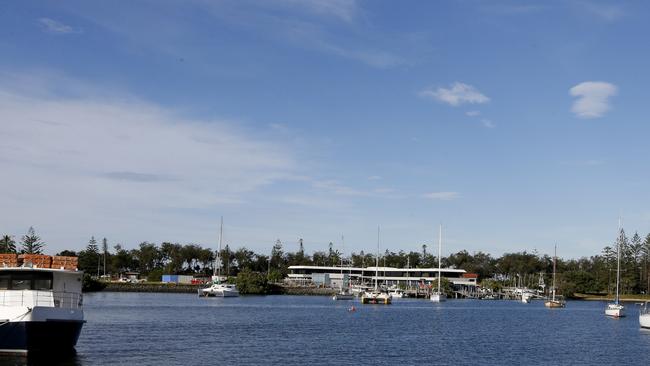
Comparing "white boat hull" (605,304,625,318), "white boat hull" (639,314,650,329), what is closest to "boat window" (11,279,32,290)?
"white boat hull" (639,314,650,329)

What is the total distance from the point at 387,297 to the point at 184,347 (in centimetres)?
→ 11666

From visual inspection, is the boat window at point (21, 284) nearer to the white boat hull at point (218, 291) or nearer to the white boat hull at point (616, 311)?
the white boat hull at point (616, 311)

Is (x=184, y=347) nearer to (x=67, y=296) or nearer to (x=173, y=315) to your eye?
(x=67, y=296)

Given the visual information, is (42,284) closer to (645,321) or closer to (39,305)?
(39,305)

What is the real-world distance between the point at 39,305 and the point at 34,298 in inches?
25.5

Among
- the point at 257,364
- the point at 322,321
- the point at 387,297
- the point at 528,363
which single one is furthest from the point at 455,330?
the point at 387,297

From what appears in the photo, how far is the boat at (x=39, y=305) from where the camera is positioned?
4756 cm

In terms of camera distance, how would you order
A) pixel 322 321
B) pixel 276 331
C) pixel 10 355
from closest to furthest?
1. pixel 10 355
2. pixel 276 331
3. pixel 322 321

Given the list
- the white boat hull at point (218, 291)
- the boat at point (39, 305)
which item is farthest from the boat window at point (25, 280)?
the white boat hull at point (218, 291)

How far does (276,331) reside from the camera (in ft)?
274

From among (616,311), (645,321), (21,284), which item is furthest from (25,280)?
(616,311)

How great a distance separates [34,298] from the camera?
50.2m

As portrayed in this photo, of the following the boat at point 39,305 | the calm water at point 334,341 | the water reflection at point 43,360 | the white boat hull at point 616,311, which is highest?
the boat at point 39,305

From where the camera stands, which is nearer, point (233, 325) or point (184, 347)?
point (184, 347)
